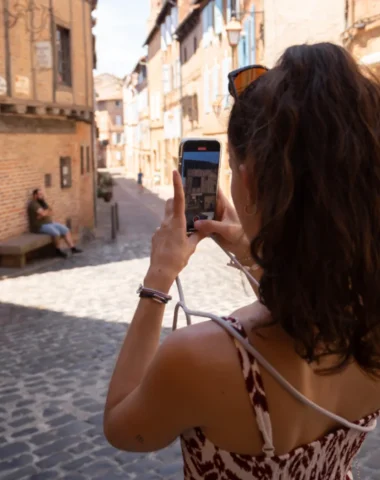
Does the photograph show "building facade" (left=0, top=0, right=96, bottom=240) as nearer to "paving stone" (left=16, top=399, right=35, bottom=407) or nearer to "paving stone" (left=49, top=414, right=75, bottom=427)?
"paving stone" (left=16, top=399, right=35, bottom=407)

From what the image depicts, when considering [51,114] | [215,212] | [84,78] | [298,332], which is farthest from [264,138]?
[84,78]

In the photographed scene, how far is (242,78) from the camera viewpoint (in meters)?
1.31

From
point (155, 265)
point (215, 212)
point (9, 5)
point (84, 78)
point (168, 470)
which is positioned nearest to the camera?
point (155, 265)

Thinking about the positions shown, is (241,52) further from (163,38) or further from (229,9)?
(163,38)

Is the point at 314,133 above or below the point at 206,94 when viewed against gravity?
below

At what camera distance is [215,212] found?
1.68 m

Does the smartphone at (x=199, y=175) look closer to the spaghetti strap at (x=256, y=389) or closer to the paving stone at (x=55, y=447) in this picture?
the spaghetti strap at (x=256, y=389)

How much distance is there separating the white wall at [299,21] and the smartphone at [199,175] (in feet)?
39.8

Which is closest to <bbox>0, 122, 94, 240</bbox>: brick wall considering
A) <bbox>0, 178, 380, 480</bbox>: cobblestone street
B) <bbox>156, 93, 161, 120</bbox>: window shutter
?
<bbox>0, 178, 380, 480</bbox>: cobblestone street

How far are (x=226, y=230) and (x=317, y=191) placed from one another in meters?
0.57

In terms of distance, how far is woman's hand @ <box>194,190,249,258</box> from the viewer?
160cm

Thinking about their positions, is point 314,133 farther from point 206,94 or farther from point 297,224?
point 206,94

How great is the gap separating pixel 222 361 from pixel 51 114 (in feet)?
46.0

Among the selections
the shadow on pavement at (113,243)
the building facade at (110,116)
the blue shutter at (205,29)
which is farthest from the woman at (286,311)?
the building facade at (110,116)
